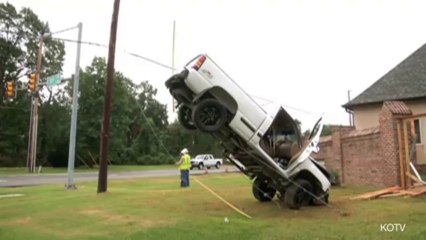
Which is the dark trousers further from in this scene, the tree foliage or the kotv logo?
the tree foliage

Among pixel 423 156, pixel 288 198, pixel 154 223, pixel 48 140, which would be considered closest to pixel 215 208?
pixel 288 198

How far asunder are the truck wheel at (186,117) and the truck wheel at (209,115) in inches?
33.9

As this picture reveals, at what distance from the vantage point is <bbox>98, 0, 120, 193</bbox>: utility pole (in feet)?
55.4

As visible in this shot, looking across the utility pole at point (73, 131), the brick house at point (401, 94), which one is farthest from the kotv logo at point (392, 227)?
the brick house at point (401, 94)

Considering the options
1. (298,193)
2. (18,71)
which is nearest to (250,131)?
(298,193)

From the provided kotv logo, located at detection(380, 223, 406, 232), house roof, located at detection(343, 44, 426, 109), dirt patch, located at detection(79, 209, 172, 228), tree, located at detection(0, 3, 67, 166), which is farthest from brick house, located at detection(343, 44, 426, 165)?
tree, located at detection(0, 3, 67, 166)

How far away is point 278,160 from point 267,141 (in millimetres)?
665

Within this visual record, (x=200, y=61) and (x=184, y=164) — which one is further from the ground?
(x=200, y=61)

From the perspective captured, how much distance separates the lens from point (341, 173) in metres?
19.6

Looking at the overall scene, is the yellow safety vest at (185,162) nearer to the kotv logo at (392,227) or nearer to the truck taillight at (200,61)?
the truck taillight at (200,61)

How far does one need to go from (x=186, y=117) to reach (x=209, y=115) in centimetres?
110

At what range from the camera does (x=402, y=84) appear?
26.2 m

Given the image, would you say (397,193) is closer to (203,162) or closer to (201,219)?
(201,219)

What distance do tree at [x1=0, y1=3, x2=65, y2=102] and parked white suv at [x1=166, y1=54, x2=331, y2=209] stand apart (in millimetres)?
48288
